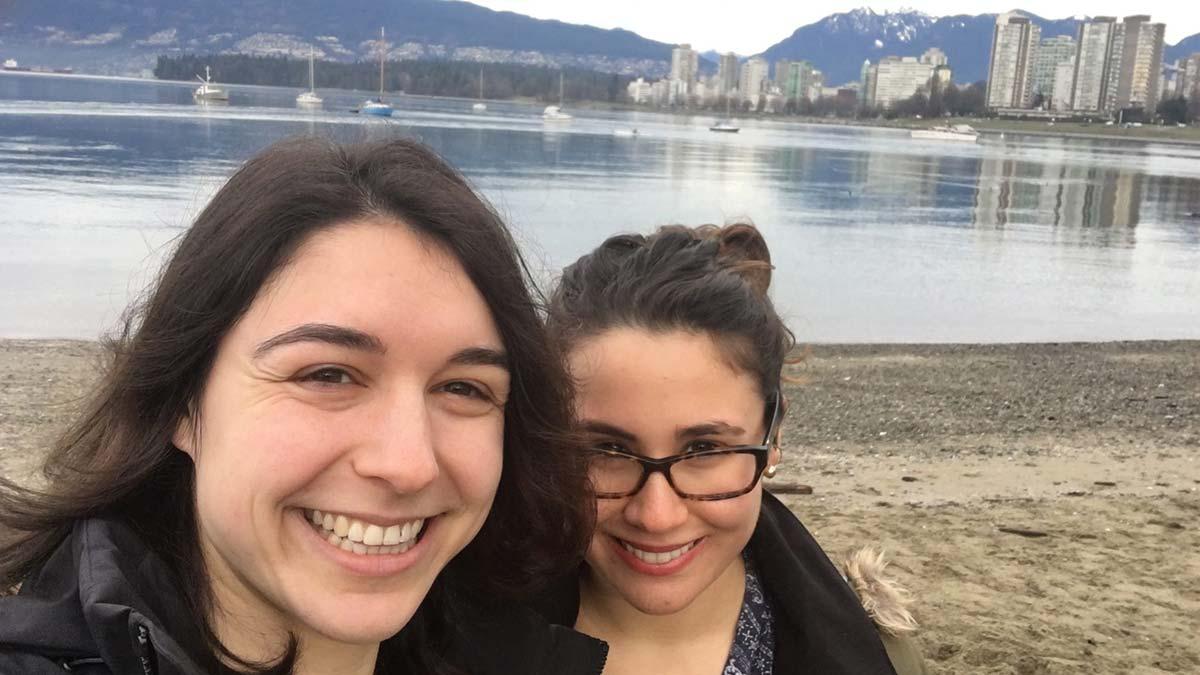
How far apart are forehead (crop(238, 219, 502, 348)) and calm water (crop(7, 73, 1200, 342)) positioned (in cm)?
42

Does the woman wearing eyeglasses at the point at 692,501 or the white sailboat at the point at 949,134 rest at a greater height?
the white sailboat at the point at 949,134

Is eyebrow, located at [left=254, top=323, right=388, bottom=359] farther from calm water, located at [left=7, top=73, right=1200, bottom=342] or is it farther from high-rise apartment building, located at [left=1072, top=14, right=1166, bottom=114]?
high-rise apartment building, located at [left=1072, top=14, right=1166, bottom=114]

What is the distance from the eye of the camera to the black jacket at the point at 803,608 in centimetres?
222

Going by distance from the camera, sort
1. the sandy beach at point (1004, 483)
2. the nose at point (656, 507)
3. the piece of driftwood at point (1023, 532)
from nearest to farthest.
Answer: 1. the nose at point (656, 507)
2. the sandy beach at point (1004, 483)
3. the piece of driftwood at point (1023, 532)

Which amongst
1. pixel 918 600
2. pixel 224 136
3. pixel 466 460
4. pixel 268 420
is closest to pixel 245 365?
pixel 268 420

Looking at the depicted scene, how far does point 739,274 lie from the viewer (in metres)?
2.52

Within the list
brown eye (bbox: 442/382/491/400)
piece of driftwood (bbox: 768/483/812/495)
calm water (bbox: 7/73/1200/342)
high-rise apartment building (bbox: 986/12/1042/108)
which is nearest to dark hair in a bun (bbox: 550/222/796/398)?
calm water (bbox: 7/73/1200/342)

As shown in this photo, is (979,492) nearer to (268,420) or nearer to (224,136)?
(268,420)

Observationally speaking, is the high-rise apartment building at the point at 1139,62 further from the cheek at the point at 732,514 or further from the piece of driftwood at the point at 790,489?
the cheek at the point at 732,514

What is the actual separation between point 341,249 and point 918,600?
5.01 meters

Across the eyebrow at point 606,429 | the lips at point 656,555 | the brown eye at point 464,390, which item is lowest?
the lips at point 656,555

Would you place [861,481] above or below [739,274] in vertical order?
below

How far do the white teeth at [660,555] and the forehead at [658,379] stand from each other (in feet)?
0.90

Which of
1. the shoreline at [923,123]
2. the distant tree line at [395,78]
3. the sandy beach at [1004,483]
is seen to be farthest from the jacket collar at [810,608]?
the distant tree line at [395,78]
